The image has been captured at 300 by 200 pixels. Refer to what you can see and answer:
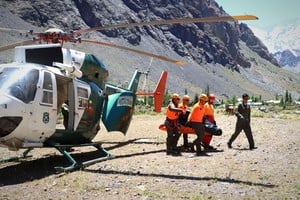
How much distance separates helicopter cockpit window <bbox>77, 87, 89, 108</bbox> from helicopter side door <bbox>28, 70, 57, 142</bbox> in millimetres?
1155

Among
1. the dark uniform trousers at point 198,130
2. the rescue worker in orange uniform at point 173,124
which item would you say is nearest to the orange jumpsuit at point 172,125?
the rescue worker in orange uniform at point 173,124

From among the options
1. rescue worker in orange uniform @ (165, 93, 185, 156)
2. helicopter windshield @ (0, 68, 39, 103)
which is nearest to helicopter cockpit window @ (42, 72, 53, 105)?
helicopter windshield @ (0, 68, 39, 103)

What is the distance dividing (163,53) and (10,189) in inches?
6644

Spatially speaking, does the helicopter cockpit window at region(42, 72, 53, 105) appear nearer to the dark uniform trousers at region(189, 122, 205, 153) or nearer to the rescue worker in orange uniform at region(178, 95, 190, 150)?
the dark uniform trousers at region(189, 122, 205, 153)

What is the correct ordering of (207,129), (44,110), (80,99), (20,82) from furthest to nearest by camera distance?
(207,129) < (80,99) < (44,110) < (20,82)

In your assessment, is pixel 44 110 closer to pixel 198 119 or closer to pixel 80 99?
pixel 80 99

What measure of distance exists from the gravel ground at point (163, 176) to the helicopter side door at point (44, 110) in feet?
3.62

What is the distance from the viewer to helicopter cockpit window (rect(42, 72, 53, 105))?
34.2 feet

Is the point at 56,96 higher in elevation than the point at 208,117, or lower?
higher

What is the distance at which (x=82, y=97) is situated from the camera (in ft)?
39.6

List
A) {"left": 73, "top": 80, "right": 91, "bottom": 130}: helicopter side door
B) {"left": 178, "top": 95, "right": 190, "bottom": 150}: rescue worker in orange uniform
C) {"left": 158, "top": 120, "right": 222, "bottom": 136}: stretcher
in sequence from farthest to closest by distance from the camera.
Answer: {"left": 178, "top": 95, "right": 190, "bottom": 150}: rescue worker in orange uniform → {"left": 158, "top": 120, "right": 222, "bottom": 136}: stretcher → {"left": 73, "top": 80, "right": 91, "bottom": 130}: helicopter side door

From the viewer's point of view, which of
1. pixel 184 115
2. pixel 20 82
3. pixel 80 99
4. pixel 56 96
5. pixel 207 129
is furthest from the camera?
pixel 184 115

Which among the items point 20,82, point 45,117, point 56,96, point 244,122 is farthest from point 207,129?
point 20,82

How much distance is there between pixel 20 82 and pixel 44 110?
100 centimetres
